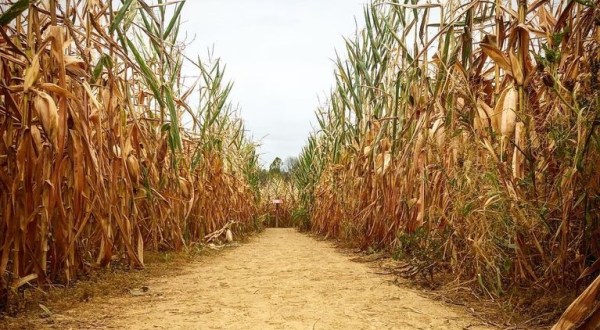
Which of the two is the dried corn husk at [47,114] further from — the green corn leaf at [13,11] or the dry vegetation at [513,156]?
the dry vegetation at [513,156]

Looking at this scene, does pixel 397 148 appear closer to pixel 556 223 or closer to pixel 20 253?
pixel 556 223

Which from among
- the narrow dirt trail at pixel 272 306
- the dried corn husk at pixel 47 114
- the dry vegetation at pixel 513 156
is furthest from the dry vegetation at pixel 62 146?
the dry vegetation at pixel 513 156

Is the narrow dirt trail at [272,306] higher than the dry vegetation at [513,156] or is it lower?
lower

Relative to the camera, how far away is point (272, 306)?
1.65 meters

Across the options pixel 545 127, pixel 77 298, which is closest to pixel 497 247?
pixel 545 127

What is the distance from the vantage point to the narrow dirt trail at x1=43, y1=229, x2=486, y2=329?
1.41 metres

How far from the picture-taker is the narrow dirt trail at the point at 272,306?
1413mm

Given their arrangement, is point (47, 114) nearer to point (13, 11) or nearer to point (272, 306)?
point (13, 11)

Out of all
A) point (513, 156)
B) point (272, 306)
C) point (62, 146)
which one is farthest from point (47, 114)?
point (513, 156)

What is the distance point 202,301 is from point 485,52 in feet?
4.89

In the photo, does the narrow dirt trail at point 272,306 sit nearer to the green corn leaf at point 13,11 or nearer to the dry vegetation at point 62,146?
the dry vegetation at point 62,146

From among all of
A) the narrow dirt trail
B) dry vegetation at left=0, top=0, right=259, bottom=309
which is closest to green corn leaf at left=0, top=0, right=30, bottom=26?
dry vegetation at left=0, top=0, right=259, bottom=309

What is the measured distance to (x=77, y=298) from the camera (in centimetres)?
168

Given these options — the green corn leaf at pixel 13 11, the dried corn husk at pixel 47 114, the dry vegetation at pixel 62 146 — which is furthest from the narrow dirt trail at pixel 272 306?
the green corn leaf at pixel 13 11
